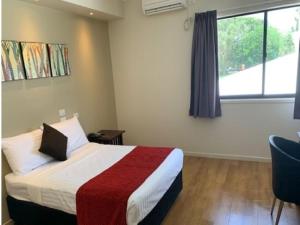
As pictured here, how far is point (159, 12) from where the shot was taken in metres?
3.92

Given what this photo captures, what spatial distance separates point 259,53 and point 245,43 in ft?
0.82

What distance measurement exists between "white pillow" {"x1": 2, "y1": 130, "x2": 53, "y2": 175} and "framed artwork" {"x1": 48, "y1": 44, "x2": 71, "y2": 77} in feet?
2.95

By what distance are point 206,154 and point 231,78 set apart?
1296 mm

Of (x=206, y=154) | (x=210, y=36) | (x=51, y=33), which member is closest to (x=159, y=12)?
(x=210, y=36)

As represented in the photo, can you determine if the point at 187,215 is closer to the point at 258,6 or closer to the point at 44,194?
the point at 44,194

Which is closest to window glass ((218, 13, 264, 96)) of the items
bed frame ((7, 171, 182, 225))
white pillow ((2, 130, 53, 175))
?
bed frame ((7, 171, 182, 225))

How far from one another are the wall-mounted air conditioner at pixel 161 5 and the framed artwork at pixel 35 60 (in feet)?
5.65

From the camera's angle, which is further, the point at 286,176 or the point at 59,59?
the point at 59,59

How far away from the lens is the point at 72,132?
10.6 feet

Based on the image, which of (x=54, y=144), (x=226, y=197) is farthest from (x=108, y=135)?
(x=226, y=197)

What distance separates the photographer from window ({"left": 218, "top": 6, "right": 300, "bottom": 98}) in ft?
11.2

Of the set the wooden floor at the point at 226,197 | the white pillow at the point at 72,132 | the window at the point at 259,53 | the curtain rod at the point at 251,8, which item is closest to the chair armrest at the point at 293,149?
the wooden floor at the point at 226,197

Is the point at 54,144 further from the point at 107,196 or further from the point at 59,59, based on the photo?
the point at 59,59

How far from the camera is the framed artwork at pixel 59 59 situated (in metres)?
3.20
